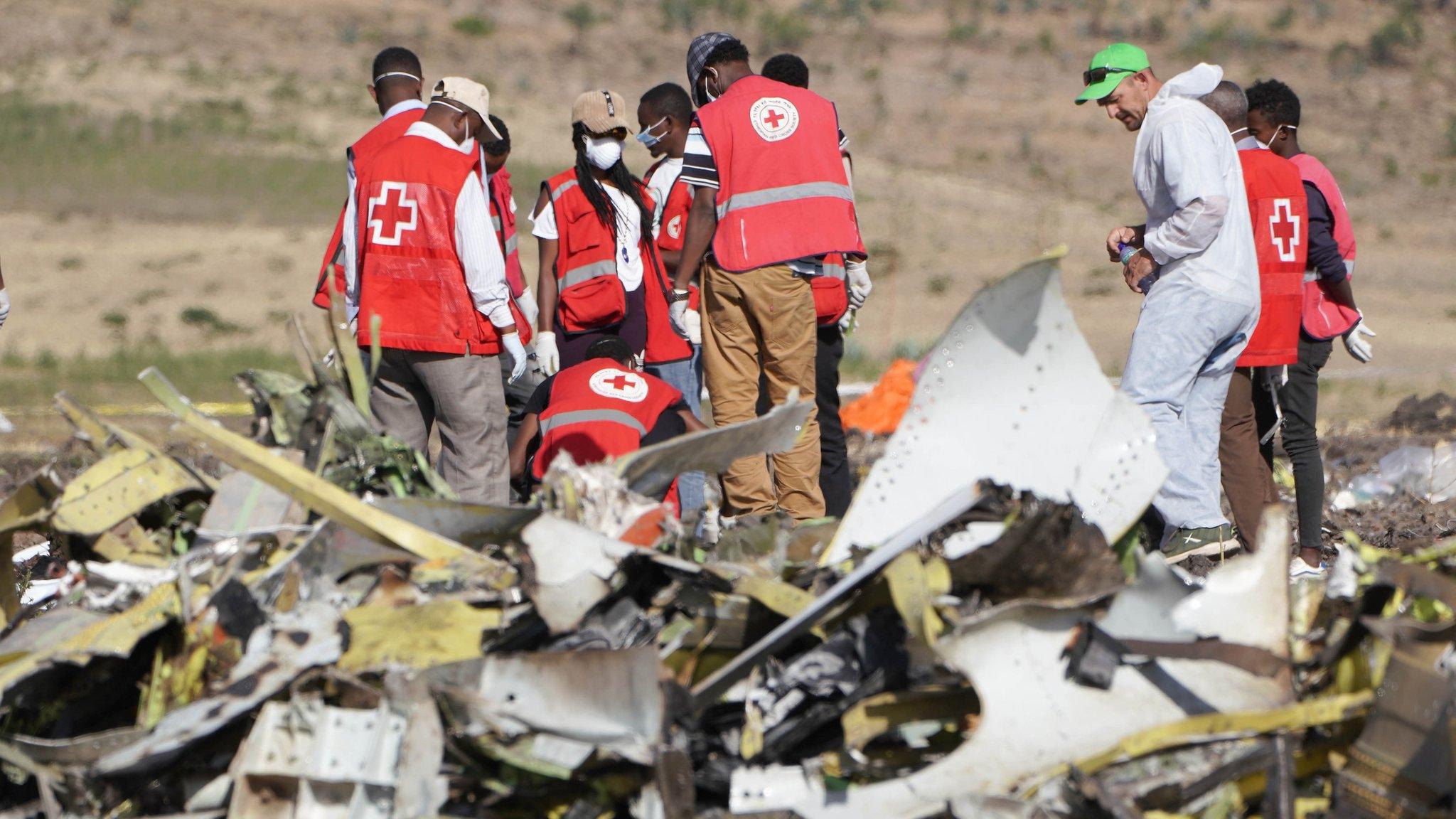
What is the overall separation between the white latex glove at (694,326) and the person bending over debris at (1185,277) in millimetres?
1645

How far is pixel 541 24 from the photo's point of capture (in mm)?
35938

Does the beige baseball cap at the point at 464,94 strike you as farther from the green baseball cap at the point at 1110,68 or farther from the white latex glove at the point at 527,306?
the green baseball cap at the point at 1110,68

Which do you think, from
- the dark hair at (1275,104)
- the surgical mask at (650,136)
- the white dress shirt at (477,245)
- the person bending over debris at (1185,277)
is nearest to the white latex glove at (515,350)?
the white dress shirt at (477,245)

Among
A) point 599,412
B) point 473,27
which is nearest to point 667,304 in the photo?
point 599,412

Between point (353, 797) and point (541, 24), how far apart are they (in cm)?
3515

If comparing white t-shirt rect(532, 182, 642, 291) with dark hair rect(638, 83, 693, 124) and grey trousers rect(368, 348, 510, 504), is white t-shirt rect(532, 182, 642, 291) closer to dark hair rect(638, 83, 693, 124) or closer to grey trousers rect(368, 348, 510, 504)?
A: dark hair rect(638, 83, 693, 124)

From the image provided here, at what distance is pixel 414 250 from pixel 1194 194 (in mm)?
2651

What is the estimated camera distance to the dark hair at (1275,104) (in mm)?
5574

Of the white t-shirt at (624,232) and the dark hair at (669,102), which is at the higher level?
the dark hair at (669,102)

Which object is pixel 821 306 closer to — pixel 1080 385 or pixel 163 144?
pixel 1080 385

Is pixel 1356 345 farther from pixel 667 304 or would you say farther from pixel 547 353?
pixel 547 353

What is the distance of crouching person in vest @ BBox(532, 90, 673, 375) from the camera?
5.87 m

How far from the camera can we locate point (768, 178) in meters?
5.19

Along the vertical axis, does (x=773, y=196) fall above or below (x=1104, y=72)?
below
